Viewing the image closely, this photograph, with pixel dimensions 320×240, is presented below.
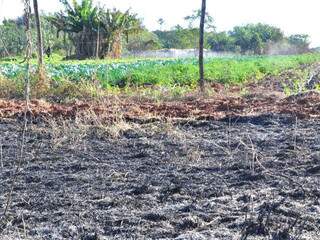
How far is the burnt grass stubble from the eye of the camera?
11.9 feet

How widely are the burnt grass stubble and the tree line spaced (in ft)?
3.61

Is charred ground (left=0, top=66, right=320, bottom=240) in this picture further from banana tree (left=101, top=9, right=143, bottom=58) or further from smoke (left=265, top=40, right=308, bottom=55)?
smoke (left=265, top=40, right=308, bottom=55)

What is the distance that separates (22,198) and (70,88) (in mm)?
7923

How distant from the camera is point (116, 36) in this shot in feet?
71.1

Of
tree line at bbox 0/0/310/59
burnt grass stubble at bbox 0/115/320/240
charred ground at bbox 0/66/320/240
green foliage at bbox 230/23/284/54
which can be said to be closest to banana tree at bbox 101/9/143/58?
tree line at bbox 0/0/310/59

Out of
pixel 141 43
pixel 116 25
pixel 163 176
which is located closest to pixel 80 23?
pixel 116 25

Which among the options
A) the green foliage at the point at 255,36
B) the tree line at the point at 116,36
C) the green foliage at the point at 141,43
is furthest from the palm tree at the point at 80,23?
the green foliage at the point at 255,36

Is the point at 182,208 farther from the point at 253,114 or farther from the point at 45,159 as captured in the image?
the point at 253,114

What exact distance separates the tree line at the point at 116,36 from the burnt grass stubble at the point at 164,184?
110 cm

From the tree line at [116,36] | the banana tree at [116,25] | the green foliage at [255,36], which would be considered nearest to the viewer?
the tree line at [116,36]

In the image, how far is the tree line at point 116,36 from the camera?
16234mm

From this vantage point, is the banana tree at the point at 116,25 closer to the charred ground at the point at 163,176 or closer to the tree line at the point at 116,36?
the tree line at the point at 116,36

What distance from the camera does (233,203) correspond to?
417 cm

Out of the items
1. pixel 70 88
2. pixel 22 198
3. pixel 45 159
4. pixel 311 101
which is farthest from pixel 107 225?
pixel 70 88
